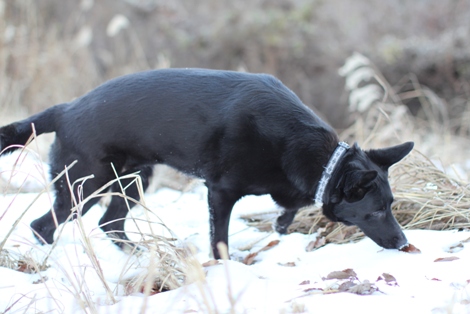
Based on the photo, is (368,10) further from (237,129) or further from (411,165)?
(237,129)

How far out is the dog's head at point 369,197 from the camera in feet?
9.74

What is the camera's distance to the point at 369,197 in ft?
9.75

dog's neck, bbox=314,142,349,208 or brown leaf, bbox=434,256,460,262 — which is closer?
brown leaf, bbox=434,256,460,262

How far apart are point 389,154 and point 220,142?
1003 millimetres

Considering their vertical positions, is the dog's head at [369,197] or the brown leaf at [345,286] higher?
the dog's head at [369,197]

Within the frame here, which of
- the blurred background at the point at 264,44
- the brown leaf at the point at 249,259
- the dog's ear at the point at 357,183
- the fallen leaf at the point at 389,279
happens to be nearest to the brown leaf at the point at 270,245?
the brown leaf at the point at 249,259

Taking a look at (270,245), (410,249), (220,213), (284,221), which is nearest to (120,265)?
(220,213)

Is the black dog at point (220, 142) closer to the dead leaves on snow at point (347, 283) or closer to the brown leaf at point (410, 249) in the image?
the brown leaf at point (410, 249)

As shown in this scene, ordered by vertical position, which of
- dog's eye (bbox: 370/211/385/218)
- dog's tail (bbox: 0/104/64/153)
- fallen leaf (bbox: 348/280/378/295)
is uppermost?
dog's tail (bbox: 0/104/64/153)

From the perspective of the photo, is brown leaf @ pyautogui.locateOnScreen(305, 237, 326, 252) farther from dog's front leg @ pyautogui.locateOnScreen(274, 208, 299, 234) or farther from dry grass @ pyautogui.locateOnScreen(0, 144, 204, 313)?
dry grass @ pyautogui.locateOnScreen(0, 144, 204, 313)

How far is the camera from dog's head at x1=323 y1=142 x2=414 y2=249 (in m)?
2.97

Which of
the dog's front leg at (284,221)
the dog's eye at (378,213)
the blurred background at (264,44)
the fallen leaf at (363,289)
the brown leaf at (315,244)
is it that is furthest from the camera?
the blurred background at (264,44)

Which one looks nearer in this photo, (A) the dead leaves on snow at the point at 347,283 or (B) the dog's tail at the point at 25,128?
(A) the dead leaves on snow at the point at 347,283

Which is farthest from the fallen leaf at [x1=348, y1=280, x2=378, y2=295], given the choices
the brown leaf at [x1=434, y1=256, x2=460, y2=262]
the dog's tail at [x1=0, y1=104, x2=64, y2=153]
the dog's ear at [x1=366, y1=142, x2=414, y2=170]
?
the dog's tail at [x1=0, y1=104, x2=64, y2=153]
